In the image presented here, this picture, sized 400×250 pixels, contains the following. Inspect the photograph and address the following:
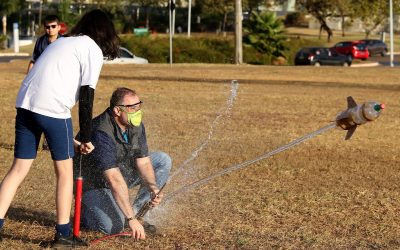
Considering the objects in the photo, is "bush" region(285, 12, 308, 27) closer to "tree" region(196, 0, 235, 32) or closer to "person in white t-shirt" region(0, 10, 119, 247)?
"tree" region(196, 0, 235, 32)

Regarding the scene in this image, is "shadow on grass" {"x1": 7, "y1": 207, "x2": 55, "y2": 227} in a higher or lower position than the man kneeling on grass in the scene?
lower

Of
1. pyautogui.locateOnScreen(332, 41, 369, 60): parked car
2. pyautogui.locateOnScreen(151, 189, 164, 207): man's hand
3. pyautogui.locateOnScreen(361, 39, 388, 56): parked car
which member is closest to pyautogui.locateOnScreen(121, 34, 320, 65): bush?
pyautogui.locateOnScreen(332, 41, 369, 60): parked car

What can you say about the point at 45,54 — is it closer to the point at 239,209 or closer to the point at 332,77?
the point at 239,209

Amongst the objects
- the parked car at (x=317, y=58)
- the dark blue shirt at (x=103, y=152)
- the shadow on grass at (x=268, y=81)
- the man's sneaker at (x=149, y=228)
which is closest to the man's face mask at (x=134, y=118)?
the dark blue shirt at (x=103, y=152)

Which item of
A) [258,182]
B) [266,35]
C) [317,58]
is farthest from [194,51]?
[258,182]

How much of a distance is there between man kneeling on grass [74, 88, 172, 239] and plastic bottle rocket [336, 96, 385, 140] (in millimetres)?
1381

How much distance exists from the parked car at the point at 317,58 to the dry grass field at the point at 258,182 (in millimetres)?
26325

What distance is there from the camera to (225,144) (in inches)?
435

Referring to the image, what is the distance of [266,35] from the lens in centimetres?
4706

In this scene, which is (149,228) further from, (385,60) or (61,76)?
(385,60)

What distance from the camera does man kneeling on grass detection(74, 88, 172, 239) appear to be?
19.2 ft

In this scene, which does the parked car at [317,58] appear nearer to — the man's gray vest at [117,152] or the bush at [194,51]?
the bush at [194,51]

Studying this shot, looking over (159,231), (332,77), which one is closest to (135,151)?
(159,231)

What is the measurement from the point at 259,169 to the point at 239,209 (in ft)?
6.71
